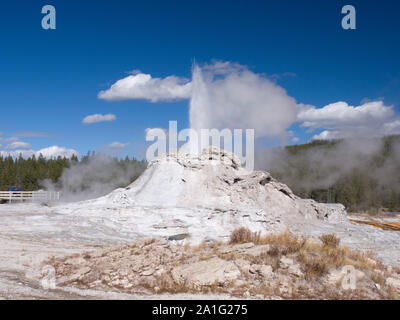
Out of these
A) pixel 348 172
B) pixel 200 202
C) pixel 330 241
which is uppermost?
pixel 348 172

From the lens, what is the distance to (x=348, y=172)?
2808 inches

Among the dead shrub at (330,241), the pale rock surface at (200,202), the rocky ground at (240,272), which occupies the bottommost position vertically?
the rocky ground at (240,272)

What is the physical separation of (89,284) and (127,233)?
19.3 ft

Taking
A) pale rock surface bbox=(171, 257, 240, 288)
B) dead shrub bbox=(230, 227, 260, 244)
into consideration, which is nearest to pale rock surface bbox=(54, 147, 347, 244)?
dead shrub bbox=(230, 227, 260, 244)

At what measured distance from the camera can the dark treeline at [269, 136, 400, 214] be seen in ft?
191

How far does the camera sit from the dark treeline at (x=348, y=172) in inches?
2288

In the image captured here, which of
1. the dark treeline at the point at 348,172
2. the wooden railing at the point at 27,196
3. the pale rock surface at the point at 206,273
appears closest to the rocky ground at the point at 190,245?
the pale rock surface at the point at 206,273

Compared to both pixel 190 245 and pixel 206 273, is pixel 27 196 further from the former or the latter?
pixel 206 273

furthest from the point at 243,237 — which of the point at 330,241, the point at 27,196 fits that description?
the point at 27,196

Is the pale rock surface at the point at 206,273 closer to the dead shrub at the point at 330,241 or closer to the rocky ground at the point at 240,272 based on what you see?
the rocky ground at the point at 240,272

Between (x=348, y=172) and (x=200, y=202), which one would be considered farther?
(x=348, y=172)
